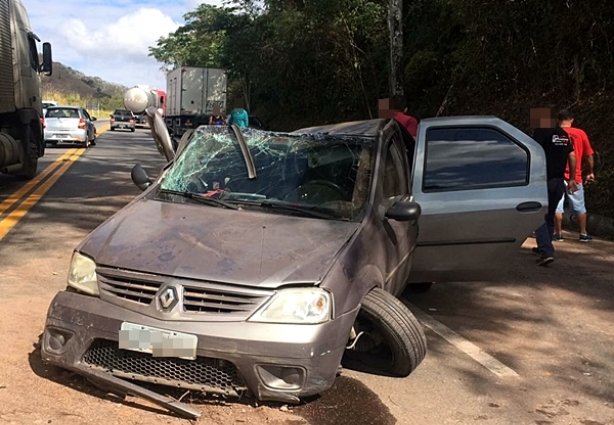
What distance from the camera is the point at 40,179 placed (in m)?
13.3

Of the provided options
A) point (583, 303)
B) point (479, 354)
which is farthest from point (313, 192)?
point (583, 303)

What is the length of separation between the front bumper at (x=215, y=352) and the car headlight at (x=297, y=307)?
37mm

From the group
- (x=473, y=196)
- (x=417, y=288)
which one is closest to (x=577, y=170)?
(x=417, y=288)

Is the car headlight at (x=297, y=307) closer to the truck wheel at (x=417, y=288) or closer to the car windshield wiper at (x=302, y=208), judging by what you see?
the car windshield wiper at (x=302, y=208)

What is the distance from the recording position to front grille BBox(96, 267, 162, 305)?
11.2 ft

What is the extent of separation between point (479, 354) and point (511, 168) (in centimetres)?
155

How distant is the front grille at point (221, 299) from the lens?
333cm

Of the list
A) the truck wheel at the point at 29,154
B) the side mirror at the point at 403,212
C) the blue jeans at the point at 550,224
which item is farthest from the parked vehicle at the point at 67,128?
the side mirror at the point at 403,212

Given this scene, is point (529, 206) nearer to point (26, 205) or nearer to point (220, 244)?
point (220, 244)

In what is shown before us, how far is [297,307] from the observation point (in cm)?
335

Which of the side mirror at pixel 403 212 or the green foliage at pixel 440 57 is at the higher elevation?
the green foliage at pixel 440 57

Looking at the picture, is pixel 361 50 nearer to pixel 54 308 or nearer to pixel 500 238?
pixel 500 238

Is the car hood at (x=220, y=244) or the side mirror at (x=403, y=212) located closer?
the car hood at (x=220, y=244)

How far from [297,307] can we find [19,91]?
10180 millimetres
